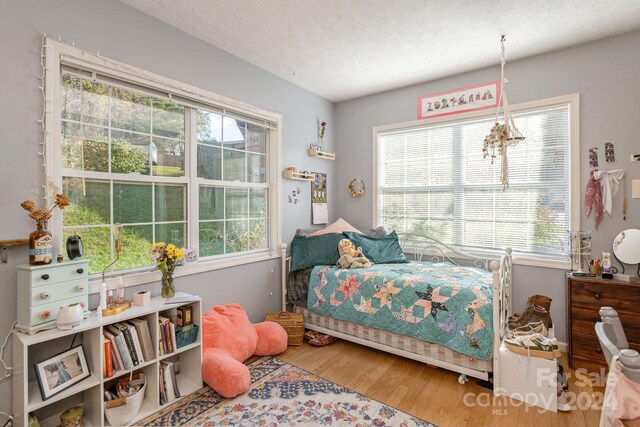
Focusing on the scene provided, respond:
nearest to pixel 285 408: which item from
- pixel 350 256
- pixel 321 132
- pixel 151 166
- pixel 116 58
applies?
pixel 350 256

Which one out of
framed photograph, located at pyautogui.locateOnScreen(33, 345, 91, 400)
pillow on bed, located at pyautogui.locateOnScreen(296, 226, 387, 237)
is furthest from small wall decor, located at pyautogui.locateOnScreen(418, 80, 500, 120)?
framed photograph, located at pyautogui.locateOnScreen(33, 345, 91, 400)

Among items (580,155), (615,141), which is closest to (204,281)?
(580,155)

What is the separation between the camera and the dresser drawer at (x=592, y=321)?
2260mm

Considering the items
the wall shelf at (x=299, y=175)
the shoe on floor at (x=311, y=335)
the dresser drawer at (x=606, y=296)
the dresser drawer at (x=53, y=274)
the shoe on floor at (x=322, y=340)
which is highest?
the wall shelf at (x=299, y=175)

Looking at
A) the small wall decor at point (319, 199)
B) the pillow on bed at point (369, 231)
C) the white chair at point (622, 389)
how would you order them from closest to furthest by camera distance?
the white chair at point (622, 389) → the pillow on bed at point (369, 231) → the small wall decor at point (319, 199)

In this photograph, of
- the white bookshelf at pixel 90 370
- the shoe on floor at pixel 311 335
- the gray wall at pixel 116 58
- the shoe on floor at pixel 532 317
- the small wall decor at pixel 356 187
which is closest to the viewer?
the white bookshelf at pixel 90 370

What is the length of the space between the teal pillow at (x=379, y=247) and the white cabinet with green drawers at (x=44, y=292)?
91.8 inches

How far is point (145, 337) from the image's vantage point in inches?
78.7

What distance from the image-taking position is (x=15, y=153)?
5.65 feet

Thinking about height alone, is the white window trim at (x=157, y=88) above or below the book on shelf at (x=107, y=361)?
above

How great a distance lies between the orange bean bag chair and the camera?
84.3 inches

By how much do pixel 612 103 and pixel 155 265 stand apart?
3.85 m

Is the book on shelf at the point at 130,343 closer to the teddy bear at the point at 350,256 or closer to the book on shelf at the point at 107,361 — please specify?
the book on shelf at the point at 107,361

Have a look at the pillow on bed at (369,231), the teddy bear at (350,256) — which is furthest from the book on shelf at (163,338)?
the pillow on bed at (369,231)
